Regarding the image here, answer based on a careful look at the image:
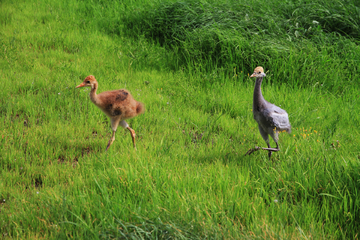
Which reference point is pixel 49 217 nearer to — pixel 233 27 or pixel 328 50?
pixel 233 27

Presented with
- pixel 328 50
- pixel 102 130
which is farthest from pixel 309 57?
pixel 102 130

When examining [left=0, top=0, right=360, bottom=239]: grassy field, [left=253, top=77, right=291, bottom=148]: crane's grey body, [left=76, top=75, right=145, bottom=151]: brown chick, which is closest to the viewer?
[left=0, top=0, right=360, bottom=239]: grassy field

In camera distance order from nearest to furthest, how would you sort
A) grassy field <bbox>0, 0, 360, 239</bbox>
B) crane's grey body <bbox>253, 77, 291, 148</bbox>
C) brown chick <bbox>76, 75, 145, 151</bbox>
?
1. grassy field <bbox>0, 0, 360, 239</bbox>
2. brown chick <bbox>76, 75, 145, 151</bbox>
3. crane's grey body <bbox>253, 77, 291, 148</bbox>

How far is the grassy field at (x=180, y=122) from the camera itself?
2973 mm

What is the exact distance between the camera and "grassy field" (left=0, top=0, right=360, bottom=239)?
9.75 feet

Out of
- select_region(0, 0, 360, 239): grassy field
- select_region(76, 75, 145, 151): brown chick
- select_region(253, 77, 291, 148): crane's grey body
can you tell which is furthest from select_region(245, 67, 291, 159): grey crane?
select_region(76, 75, 145, 151): brown chick

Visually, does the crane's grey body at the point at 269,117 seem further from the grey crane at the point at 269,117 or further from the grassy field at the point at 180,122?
the grassy field at the point at 180,122

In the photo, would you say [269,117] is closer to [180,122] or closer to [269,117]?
[269,117]

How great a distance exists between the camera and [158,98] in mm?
5754

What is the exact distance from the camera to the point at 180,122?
16.9 ft

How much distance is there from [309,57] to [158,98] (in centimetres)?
324

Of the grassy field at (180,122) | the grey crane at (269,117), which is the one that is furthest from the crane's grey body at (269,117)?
the grassy field at (180,122)

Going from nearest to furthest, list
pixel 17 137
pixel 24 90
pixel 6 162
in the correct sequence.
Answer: pixel 6 162 < pixel 17 137 < pixel 24 90

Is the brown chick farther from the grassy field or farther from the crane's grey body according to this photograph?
the crane's grey body
